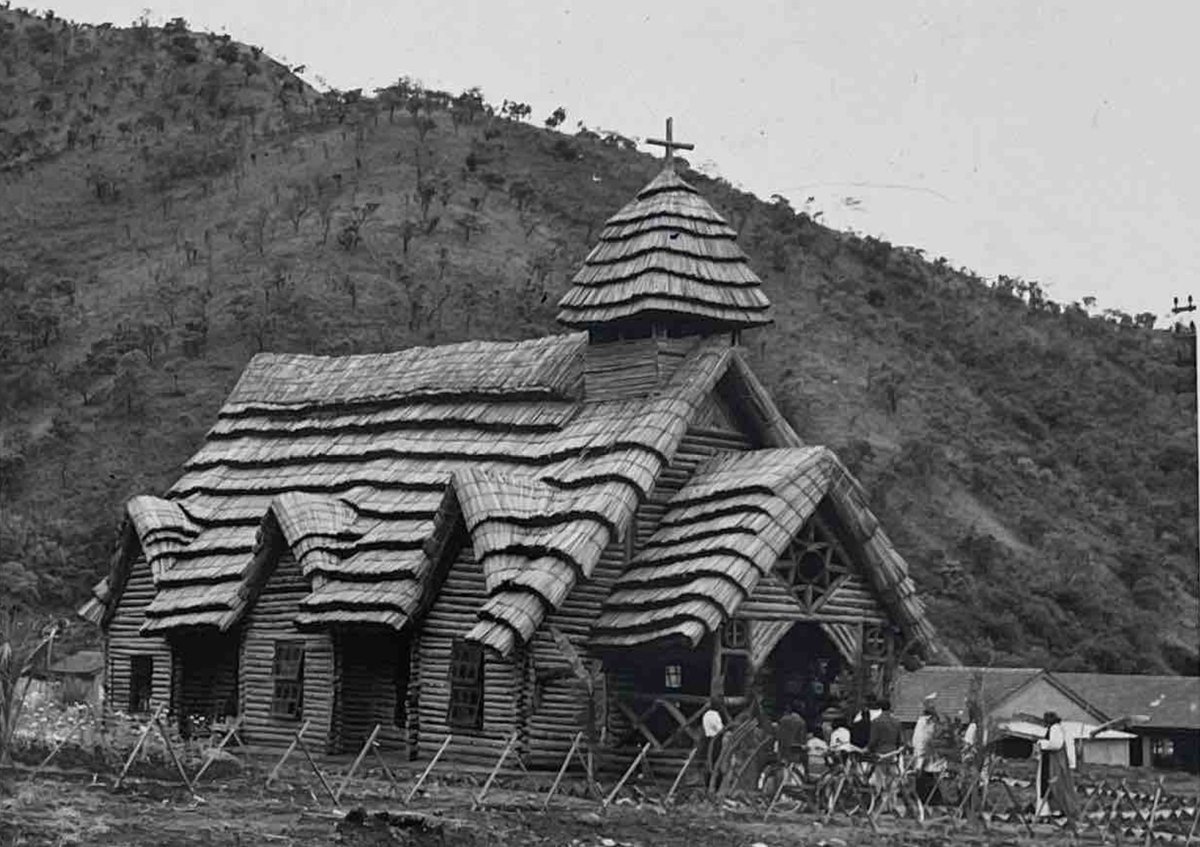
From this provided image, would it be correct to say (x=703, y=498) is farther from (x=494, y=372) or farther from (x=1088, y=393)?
(x=1088, y=393)

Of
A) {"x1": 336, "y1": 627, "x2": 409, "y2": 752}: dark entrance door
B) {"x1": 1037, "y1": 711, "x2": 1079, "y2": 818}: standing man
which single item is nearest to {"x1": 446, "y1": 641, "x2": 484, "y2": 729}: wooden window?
{"x1": 336, "y1": 627, "x2": 409, "y2": 752}: dark entrance door

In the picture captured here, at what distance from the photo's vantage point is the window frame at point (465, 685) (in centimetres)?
3106

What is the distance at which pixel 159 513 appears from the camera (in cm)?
3806

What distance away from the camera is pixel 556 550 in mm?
29000

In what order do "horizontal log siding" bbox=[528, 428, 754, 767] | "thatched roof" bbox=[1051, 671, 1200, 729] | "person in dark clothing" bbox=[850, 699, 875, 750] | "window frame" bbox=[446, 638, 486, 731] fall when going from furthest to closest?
"thatched roof" bbox=[1051, 671, 1200, 729] → "window frame" bbox=[446, 638, 486, 731] → "horizontal log siding" bbox=[528, 428, 754, 767] → "person in dark clothing" bbox=[850, 699, 875, 750]

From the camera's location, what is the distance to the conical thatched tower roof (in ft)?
109

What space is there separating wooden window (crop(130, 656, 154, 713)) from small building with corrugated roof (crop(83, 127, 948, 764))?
397 mm

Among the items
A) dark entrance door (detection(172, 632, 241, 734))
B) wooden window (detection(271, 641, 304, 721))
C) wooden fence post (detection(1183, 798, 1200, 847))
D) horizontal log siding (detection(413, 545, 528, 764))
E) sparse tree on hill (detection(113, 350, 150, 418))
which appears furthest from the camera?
sparse tree on hill (detection(113, 350, 150, 418))

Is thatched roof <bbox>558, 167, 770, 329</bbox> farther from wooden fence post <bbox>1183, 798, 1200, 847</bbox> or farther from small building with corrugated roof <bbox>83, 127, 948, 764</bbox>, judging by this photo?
wooden fence post <bbox>1183, 798, 1200, 847</bbox>

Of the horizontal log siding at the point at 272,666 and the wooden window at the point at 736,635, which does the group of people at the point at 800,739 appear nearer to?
the wooden window at the point at 736,635

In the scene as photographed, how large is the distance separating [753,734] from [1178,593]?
69614 millimetres

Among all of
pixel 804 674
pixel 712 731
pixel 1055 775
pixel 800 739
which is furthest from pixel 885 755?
pixel 804 674

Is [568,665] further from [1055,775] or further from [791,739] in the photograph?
[1055,775]

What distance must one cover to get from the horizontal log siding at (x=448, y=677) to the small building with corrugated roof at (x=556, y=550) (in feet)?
0.15
